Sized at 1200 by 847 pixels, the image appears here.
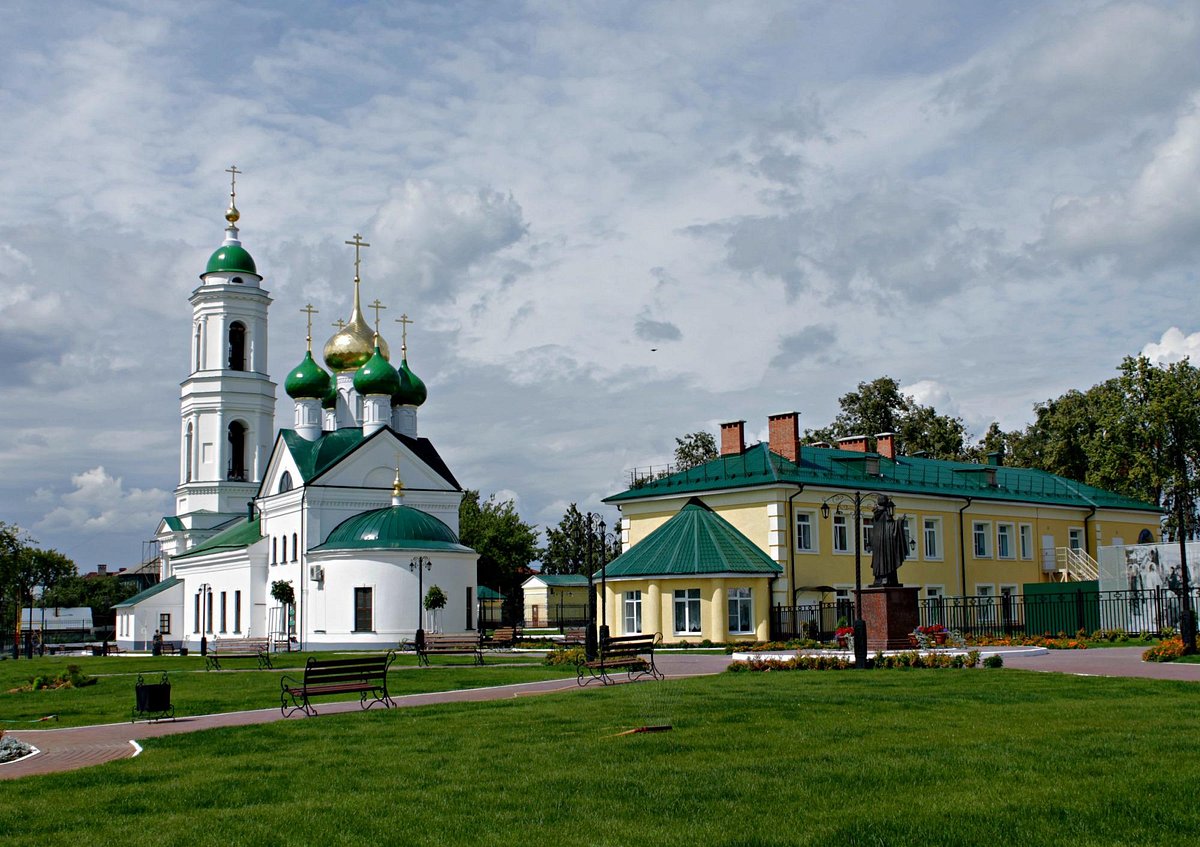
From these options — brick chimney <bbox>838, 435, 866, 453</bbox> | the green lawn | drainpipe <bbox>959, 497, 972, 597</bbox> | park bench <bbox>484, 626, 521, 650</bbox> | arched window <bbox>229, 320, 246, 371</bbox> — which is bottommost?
park bench <bbox>484, 626, 521, 650</bbox>

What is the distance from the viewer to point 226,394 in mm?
64375

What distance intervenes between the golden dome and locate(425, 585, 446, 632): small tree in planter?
15754 millimetres

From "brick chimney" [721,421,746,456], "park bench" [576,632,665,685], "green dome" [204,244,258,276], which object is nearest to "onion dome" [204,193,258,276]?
"green dome" [204,244,258,276]

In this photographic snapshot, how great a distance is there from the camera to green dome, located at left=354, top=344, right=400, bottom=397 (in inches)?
2174

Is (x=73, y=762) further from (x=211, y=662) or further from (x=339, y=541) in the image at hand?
(x=339, y=541)

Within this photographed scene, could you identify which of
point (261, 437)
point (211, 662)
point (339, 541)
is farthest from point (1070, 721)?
point (261, 437)

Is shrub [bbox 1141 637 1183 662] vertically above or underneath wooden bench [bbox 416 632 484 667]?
above

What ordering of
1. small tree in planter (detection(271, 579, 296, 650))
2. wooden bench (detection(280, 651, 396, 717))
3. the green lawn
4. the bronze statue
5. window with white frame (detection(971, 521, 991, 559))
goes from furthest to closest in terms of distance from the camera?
small tree in planter (detection(271, 579, 296, 650))
window with white frame (detection(971, 521, 991, 559))
the bronze statue
wooden bench (detection(280, 651, 396, 717))
the green lawn

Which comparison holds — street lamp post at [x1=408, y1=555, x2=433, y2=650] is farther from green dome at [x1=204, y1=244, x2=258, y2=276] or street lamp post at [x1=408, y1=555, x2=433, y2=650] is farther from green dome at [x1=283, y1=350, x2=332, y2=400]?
green dome at [x1=204, y1=244, x2=258, y2=276]

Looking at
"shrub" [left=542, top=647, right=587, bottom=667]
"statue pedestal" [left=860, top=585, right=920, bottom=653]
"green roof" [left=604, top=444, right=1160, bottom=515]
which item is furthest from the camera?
"green roof" [left=604, top=444, right=1160, bottom=515]

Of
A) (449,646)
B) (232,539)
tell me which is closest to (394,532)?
(449,646)

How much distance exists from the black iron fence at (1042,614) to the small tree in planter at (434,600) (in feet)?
48.6

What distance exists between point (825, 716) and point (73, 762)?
8.14m

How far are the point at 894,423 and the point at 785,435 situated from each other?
28.5 meters
